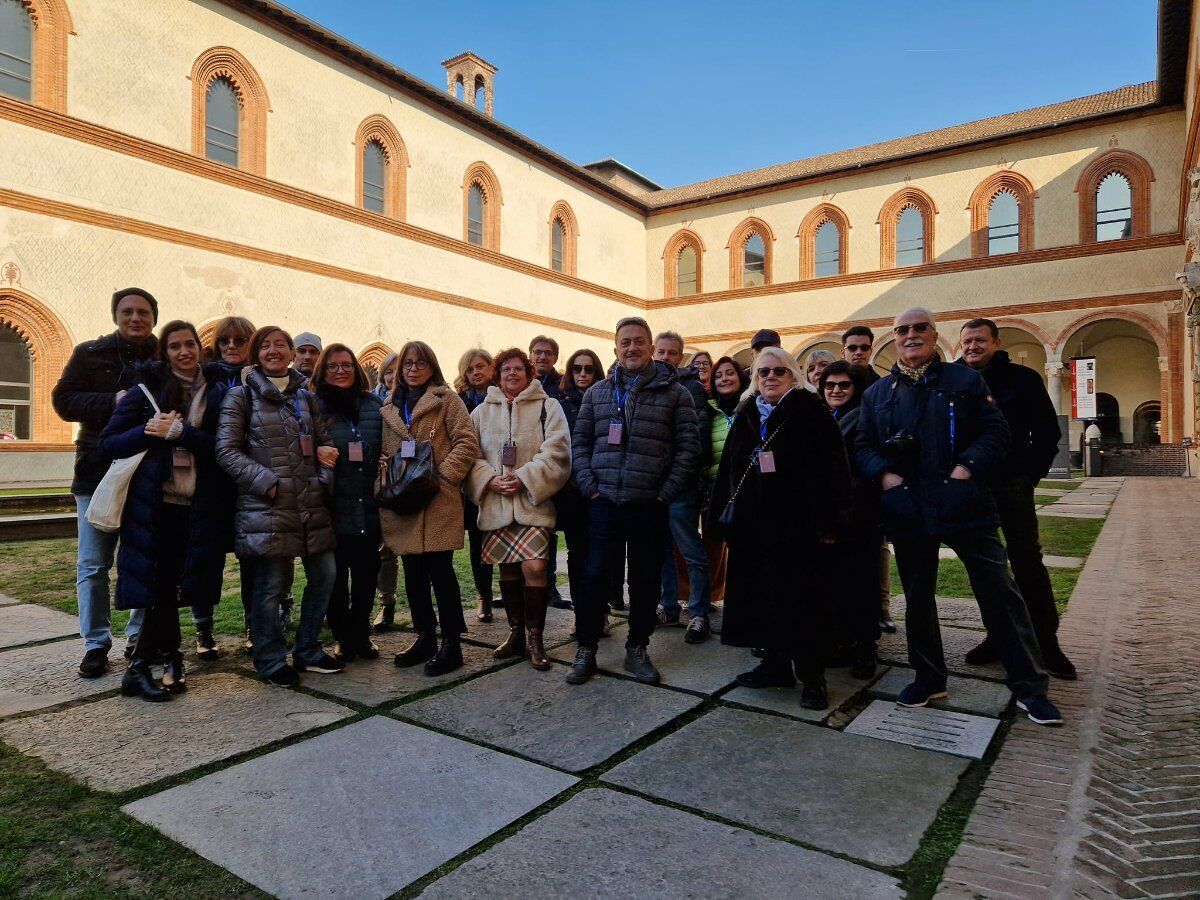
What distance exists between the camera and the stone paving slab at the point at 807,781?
2.38 meters

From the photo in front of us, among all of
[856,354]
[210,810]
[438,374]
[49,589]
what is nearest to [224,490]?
[438,374]

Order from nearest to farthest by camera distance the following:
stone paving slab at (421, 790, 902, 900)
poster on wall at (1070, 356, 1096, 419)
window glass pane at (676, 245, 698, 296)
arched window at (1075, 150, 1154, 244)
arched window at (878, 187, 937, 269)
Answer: stone paving slab at (421, 790, 902, 900) < poster on wall at (1070, 356, 1096, 419) < arched window at (1075, 150, 1154, 244) < arched window at (878, 187, 937, 269) < window glass pane at (676, 245, 698, 296)

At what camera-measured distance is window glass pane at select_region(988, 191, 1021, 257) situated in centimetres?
2420

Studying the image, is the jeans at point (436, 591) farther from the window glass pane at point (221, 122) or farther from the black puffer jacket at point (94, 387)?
the window glass pane at point (221, 122)

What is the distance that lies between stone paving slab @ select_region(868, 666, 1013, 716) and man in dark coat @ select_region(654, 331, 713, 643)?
1217 millimetres

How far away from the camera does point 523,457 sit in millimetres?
4465

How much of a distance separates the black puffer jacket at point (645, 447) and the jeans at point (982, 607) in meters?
1.21

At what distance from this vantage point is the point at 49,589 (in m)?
6.04

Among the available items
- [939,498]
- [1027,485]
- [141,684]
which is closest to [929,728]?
[939,498]

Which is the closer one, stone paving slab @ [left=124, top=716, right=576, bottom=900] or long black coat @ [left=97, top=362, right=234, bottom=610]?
stone paving slab @ [left=124, top=716, right=576, bottom=900]

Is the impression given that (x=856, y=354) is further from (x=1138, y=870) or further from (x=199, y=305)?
(x=199, y=305)

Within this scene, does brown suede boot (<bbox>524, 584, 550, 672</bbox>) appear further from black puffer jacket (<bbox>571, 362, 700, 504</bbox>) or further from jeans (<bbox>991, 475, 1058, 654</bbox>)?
jeans (<bbox>991, 475, 1058, 654</bbox>)

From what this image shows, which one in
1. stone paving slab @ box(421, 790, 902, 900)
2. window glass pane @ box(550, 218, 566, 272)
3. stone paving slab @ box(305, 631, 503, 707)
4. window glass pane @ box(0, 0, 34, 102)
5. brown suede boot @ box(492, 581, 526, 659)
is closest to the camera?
stone paving slab @ box(421, 790, 902, 900)

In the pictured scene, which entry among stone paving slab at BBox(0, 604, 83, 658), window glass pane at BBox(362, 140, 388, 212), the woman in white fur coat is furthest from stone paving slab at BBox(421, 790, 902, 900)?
window glass pane at BBox(362, 140, 388, 212)
